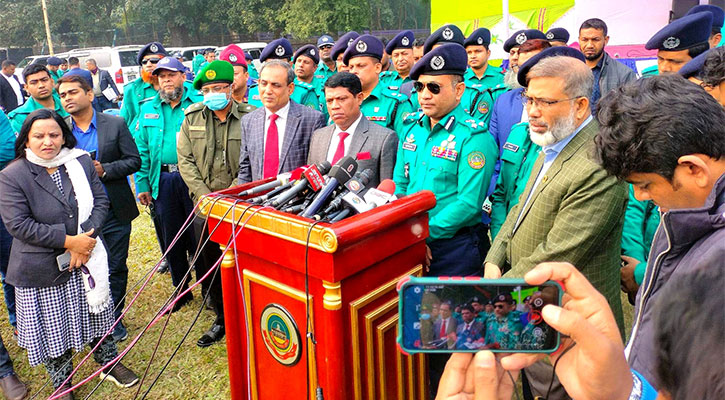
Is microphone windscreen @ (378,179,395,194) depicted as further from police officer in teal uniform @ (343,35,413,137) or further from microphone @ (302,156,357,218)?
police officer in teal uniform @ (343,35,413,137)

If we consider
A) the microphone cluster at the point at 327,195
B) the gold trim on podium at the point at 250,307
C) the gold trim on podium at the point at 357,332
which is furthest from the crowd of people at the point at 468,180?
the gold trim on podium at the point at 357,332

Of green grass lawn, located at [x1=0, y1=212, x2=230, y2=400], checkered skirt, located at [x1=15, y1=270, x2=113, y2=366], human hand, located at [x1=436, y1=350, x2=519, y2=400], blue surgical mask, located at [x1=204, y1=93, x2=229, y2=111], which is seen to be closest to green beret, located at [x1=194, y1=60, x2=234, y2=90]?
blue surgical mask, located at [x1=204, y1=93, x2=229, y2=111]

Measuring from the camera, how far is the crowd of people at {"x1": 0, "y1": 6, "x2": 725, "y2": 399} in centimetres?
117

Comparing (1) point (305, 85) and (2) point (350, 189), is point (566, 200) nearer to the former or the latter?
(2) point (350, 189)

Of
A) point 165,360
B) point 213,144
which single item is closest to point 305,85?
point 213,144

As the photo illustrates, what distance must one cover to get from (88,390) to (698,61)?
14.0 ft

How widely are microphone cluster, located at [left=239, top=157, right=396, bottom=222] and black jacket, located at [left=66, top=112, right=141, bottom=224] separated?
7.24ft

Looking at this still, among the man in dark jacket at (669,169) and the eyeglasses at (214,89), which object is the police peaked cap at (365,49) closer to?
the eyeglasses at (214,89)

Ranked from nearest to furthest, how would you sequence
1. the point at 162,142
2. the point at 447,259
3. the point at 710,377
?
the point at 710,377 → the point at 447,259 → the point at 162,142

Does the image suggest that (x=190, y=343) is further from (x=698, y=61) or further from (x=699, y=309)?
(x=698, y=61)

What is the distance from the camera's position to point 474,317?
3.86 feet

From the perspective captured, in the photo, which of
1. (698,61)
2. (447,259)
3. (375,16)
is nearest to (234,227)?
(447,259)

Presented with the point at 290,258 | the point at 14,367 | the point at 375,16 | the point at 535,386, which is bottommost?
the point at 14,367

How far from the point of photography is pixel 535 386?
7.22 feet
